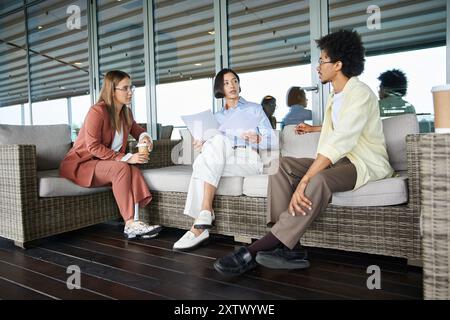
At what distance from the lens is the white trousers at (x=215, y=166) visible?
6.79ft

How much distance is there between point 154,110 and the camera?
397 centimetres

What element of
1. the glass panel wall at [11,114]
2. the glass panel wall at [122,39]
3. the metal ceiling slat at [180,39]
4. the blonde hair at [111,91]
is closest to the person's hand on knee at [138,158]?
the blonde hair at [111,91]

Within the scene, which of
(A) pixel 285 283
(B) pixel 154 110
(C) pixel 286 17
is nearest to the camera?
(A) pixel 285 283

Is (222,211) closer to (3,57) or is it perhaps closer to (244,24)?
(244,24)

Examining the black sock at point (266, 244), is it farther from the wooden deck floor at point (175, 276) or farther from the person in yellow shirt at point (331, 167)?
the wooden deck floor at point (175, 276)

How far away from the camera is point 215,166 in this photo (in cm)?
207

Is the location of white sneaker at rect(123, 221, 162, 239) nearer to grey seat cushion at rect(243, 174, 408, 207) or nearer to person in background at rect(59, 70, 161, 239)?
person in background at rect(59, 70, 161, 239)

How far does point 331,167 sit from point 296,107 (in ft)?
4.34

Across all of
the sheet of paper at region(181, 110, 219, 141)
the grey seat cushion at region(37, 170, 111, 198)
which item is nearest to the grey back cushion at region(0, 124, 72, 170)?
the grey seat cushion at region(37, 170, 111, 198)

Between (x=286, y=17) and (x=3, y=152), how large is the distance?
246 centimetres

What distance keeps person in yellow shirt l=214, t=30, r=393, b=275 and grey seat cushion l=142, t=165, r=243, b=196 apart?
331 mm

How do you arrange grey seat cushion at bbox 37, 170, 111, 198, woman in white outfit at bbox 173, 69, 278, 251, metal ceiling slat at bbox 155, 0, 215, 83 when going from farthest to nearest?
metal ceiling slat at bbox 155, 0, 215, 83
grey seat cushion at bbox 37, 170, 111, 198
woman in white outfit at bbox 173, 69, 278, 251

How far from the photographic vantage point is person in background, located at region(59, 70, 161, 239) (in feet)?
7.45
